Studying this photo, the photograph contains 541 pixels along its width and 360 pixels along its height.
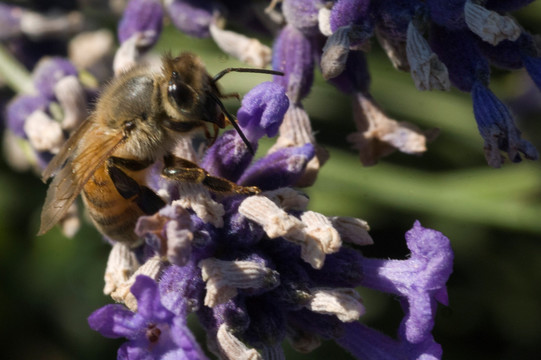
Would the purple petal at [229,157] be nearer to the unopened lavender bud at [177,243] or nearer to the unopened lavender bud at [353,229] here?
the unopened lavender bud at [353,229]

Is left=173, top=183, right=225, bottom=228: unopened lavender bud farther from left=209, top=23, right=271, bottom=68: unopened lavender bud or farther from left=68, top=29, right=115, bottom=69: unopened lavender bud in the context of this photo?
left=68, top=29, right=115, bottom=69: unopened lavender bud

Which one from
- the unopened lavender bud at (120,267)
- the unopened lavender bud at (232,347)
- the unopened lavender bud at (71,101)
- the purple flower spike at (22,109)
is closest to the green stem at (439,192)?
the unopened lavender bud at (71,101)

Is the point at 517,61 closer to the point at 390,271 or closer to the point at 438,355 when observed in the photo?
the point at 390,271

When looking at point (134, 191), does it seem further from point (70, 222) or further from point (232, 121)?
point (70, 222)

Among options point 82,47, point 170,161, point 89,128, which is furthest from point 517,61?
point 82,47

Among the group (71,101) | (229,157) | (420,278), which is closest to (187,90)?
(229,157)
